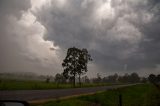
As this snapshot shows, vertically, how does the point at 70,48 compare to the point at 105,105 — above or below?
above

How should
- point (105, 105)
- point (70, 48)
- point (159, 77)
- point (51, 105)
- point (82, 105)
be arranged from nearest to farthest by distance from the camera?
1. point (51, 105)
2. point (82, 105)
3. point (105, 105)
4. point (70, 48)
5. point (159, 77)

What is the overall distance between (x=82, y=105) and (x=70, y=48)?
60.1 metres

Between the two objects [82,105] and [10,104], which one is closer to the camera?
[10,104]

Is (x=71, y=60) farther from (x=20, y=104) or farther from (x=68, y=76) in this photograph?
(x=20, y=104)

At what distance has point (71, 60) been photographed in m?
80.8

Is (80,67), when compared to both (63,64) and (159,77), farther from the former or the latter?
(159,77)

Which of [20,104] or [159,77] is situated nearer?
[20,104]

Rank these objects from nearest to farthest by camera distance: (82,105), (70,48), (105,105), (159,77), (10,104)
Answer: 1. (10,104)
2. (82,105)
3. (105,105)
4. (70,48)
5. (159,77)

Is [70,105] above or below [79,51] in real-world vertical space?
below

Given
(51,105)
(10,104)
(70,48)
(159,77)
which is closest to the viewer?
(10,104)

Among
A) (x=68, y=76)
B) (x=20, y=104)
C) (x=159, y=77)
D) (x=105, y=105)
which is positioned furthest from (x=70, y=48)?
(x=159, y=77)

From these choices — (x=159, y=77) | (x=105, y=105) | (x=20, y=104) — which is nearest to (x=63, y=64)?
(x=105, y=105)

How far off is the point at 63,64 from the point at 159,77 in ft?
353

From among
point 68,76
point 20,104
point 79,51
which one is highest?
point 79,51
